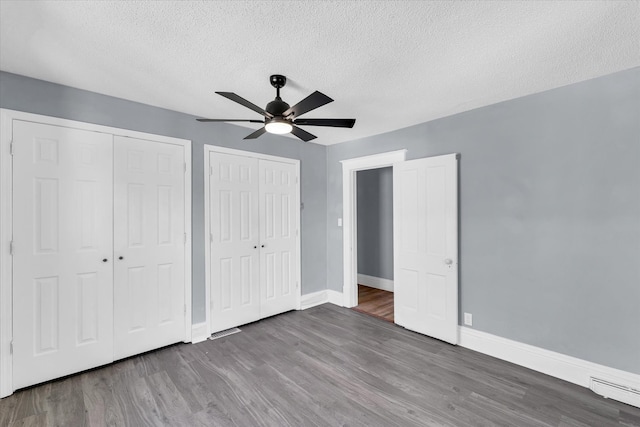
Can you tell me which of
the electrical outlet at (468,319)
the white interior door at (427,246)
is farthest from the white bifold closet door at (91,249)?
the electrical outlet at (468,319)

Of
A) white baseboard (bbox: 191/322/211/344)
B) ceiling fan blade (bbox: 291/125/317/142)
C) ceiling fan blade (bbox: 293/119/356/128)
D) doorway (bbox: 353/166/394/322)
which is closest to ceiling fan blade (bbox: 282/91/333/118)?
ceiling fan blade (bbox: 293/119/356/128)

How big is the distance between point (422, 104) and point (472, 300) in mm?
2131

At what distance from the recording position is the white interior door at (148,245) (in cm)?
275

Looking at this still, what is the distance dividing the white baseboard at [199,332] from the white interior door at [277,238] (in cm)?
74

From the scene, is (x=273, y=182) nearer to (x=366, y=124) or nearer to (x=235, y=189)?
(x=235, y=189)

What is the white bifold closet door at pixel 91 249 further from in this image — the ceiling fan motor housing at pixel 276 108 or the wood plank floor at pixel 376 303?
the wood plank floor at pixel 376 303

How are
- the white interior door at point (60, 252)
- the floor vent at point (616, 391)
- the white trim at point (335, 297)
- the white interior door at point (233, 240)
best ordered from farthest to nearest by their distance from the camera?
the white trim at point (335, 297) → the white interior door at point (233, 240) → the white interior door at point (60, 252) → the floor vent at point (616, 391)

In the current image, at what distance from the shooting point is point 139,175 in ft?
9.37

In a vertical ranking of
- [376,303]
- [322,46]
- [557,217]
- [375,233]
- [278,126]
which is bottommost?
[376,303]

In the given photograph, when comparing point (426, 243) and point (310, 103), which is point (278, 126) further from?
point (426, 243)

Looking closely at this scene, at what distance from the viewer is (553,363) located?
2.51 meters

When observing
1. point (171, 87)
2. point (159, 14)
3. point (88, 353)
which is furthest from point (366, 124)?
point (88, 353)

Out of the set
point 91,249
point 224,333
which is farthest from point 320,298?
point 91,249

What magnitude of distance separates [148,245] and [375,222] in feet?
12.6
